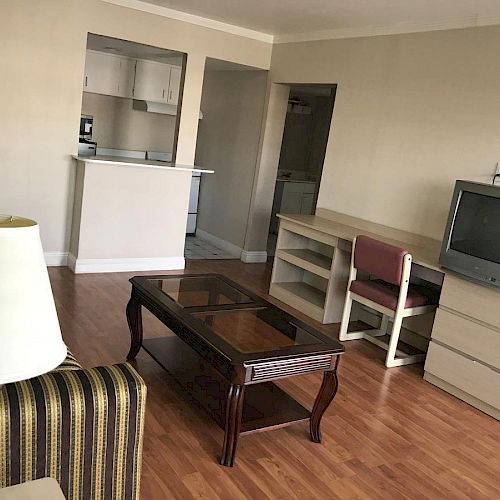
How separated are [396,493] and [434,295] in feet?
5.98

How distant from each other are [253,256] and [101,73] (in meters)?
2.94

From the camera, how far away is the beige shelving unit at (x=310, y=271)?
4.46 meters

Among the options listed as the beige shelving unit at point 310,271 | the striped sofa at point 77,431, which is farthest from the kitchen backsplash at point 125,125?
the striped sofa at point 77,431

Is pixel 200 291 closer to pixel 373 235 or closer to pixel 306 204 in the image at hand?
pixel 373 235

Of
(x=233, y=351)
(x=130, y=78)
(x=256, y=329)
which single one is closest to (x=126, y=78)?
(x=130, y=78)

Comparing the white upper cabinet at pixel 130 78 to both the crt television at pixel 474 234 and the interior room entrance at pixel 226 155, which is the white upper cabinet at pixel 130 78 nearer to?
the interior room entrance at pixel 226 155

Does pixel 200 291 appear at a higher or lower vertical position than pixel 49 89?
lower

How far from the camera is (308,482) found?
2.47 m

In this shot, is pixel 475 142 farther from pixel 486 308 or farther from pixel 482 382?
pixel 482 382

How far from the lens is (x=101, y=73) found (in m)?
6.95

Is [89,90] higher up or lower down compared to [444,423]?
higher up

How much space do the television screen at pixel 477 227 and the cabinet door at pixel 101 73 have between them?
4934mm

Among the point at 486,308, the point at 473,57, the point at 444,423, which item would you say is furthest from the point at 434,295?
the point at 473,57

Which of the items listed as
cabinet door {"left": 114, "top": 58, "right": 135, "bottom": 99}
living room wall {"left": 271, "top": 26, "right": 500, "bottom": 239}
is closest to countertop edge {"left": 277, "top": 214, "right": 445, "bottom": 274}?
living room wall {"left": 271, "top": 26, "right": 500, "bottom": 239}
